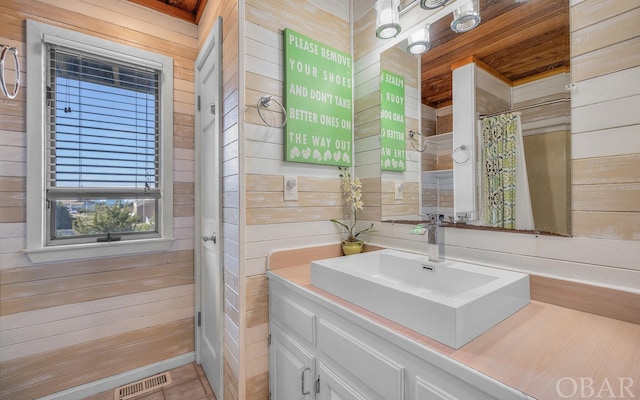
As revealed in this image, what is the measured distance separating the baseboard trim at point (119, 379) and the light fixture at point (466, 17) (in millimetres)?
2680

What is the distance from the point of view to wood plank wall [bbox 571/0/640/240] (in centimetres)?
81

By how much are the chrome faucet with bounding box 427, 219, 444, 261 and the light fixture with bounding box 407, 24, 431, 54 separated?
88 cm

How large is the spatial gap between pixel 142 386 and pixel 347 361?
5.64ft

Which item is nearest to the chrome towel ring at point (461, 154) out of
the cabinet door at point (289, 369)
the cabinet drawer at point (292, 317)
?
the cabinet drawer at point (292, 317)

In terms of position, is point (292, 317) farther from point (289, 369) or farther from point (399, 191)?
point (399, 191)

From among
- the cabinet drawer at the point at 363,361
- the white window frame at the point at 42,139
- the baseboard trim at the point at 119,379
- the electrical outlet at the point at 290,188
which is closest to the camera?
the cabinet drawer at the point at 363,361

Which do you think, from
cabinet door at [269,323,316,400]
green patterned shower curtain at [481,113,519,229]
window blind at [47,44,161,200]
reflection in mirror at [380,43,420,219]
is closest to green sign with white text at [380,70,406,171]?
reflection in mirror at [380,43,420,219]

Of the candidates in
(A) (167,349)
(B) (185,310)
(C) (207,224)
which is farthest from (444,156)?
(A) (167,349)

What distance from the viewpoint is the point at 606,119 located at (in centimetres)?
85

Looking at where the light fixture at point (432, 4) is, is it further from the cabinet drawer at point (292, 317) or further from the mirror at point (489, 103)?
the cabinet drawer at point (292, 317)

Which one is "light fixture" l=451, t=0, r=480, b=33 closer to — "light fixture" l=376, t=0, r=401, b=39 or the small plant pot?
"light fixture" l=376, t=0, r=401, b=39

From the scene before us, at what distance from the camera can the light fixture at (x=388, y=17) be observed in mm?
1368

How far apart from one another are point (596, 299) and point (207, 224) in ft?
6.40

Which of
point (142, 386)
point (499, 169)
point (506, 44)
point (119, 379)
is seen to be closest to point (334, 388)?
point (499, 169)
